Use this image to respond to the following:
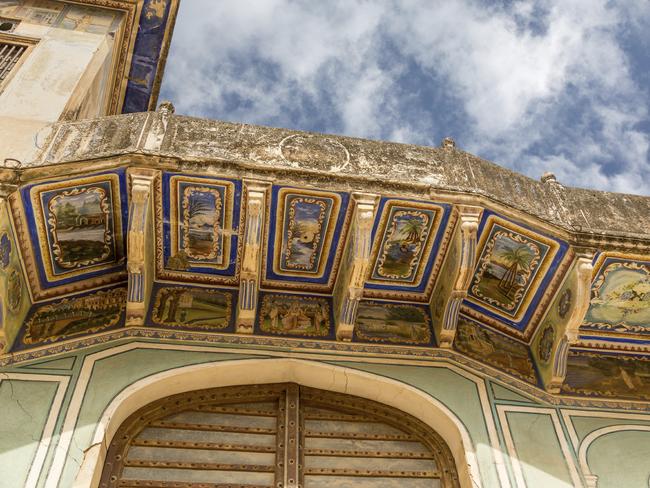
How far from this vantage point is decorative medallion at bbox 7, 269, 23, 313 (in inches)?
285

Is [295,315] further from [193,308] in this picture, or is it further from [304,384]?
[193,308]

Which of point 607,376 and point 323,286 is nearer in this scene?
point 607,376

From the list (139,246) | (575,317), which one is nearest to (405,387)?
(575,317)

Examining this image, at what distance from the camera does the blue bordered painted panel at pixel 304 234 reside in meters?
7.74

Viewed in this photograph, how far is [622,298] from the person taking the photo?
8242mm

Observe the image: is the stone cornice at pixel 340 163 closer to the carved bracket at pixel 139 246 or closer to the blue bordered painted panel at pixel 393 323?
the carved bracket at pixel 139 246

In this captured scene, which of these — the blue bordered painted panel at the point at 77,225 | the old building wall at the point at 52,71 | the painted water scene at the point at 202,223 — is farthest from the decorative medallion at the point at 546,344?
the old building wall at the point at 52,71

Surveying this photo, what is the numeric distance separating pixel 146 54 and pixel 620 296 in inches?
326

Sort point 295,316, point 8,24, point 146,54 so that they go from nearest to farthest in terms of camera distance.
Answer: point 295,316 → point 8,24 → point 146,54

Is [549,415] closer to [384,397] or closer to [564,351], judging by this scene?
[564,351]

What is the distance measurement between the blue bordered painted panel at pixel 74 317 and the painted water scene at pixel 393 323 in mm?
2746

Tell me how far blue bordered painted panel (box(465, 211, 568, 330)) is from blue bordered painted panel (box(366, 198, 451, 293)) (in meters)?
0.53

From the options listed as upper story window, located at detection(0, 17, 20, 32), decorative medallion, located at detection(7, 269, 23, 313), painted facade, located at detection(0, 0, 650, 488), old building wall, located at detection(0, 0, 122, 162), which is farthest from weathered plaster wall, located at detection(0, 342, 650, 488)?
upper story window, located at detection(0, 17, 20, 32)

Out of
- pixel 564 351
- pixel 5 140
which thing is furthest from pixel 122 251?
pixel 564 351
